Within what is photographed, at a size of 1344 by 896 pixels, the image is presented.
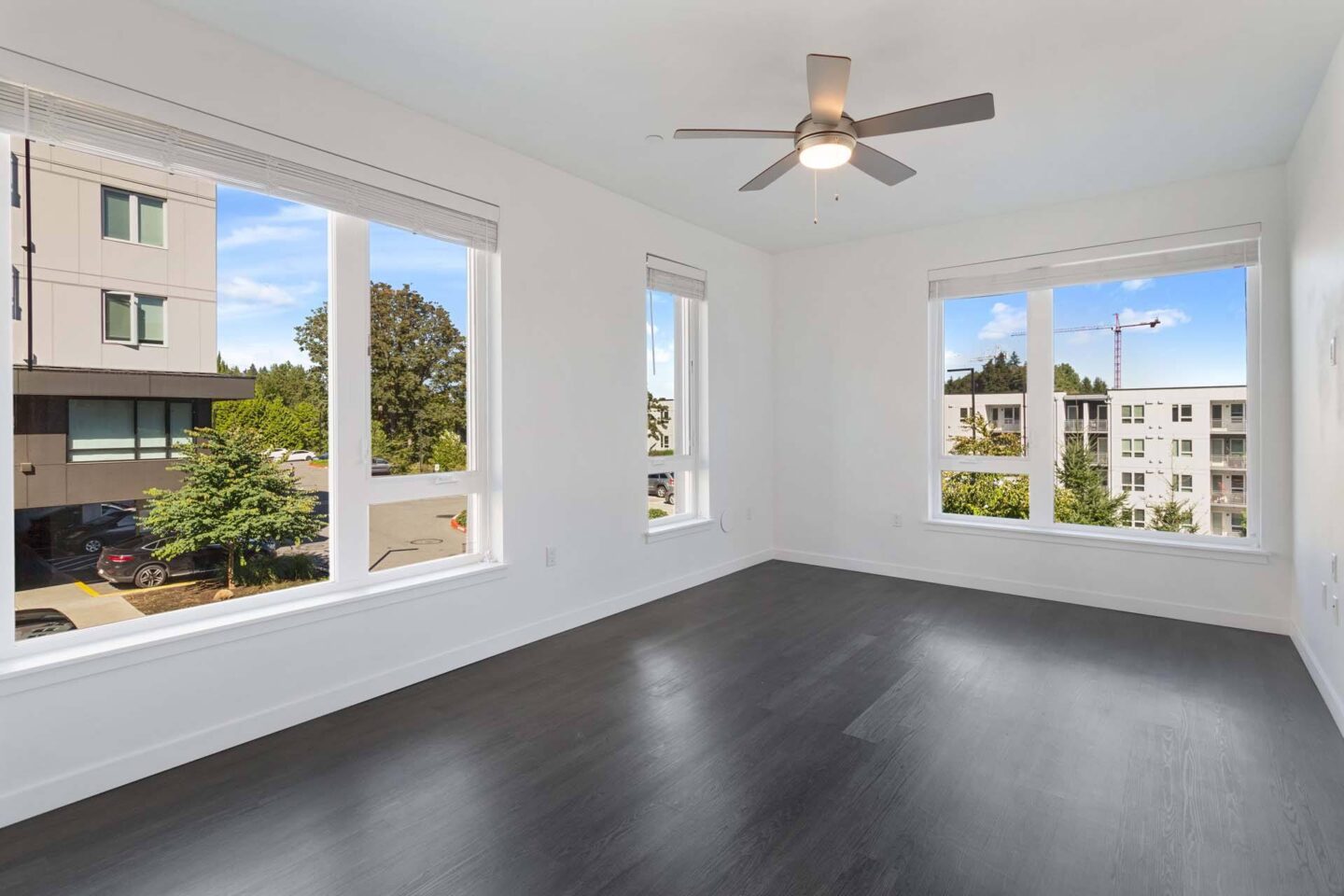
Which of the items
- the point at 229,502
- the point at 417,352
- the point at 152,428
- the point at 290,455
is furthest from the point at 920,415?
the point at 152,428

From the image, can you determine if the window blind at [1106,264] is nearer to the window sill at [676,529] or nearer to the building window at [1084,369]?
the building window at [1084,369]

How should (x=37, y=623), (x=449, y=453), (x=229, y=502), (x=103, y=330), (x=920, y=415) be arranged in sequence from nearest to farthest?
(x=37, y=623) → (x=103, y=330) → (x=229, y=502) → (x=449, y=453) → (x=920, y=415)

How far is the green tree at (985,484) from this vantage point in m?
4.96

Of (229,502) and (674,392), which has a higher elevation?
(674,392)

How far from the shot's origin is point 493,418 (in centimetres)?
366

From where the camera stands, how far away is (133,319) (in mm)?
2477

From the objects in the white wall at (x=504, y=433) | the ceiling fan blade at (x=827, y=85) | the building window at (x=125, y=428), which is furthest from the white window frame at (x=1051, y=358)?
the building window at (x=125, y=428)

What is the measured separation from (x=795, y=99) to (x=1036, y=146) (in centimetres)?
150

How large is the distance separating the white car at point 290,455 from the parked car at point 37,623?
2.88ft

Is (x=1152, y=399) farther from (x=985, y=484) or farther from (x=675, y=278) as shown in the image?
(x=675, y=278)

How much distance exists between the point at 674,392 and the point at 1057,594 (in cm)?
312

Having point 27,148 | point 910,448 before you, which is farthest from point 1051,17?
point 27,148

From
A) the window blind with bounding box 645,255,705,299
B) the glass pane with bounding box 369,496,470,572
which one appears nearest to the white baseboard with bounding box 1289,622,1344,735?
the glass pane with bounding box 369,496,470,572

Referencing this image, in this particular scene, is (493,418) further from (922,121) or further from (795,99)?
(922,121)
